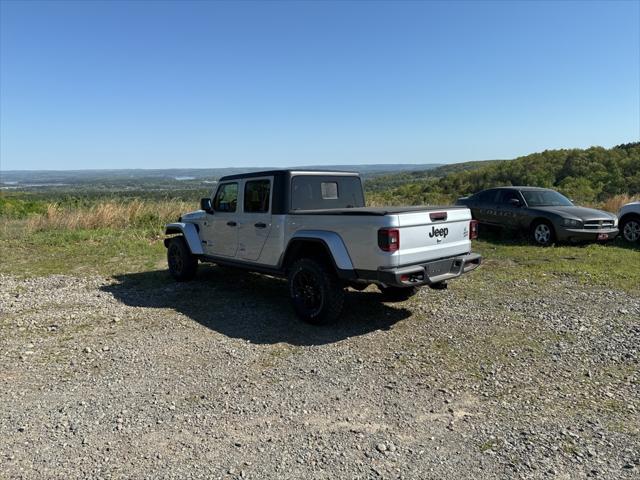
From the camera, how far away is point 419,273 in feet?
16.9

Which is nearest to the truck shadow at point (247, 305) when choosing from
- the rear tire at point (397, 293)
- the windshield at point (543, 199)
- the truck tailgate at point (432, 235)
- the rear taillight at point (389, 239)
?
the rear tire at point (397, 293)

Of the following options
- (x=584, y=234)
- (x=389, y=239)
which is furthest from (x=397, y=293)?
(x=584, y=234)

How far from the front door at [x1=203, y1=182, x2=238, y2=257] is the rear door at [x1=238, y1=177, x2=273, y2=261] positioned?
0.73 feet

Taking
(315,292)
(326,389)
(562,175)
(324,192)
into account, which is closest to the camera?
(326,389)

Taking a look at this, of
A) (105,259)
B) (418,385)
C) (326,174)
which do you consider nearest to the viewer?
(418,385)

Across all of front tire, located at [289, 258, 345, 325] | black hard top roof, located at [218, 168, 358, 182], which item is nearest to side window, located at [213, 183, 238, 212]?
black hard top roof, located at [218, 168, 358, 182]

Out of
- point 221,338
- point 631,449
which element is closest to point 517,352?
point 631,449

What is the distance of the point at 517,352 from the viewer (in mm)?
4797

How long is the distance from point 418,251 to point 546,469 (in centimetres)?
273

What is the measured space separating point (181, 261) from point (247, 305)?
218cm

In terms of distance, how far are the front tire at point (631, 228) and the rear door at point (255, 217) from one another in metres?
9.56

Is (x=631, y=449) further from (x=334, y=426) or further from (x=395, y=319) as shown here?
(x=395, y=319)

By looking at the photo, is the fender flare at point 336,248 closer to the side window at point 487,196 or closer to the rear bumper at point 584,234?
the rear bumper at point 584,234

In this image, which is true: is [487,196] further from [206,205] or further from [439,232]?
[206,205]
